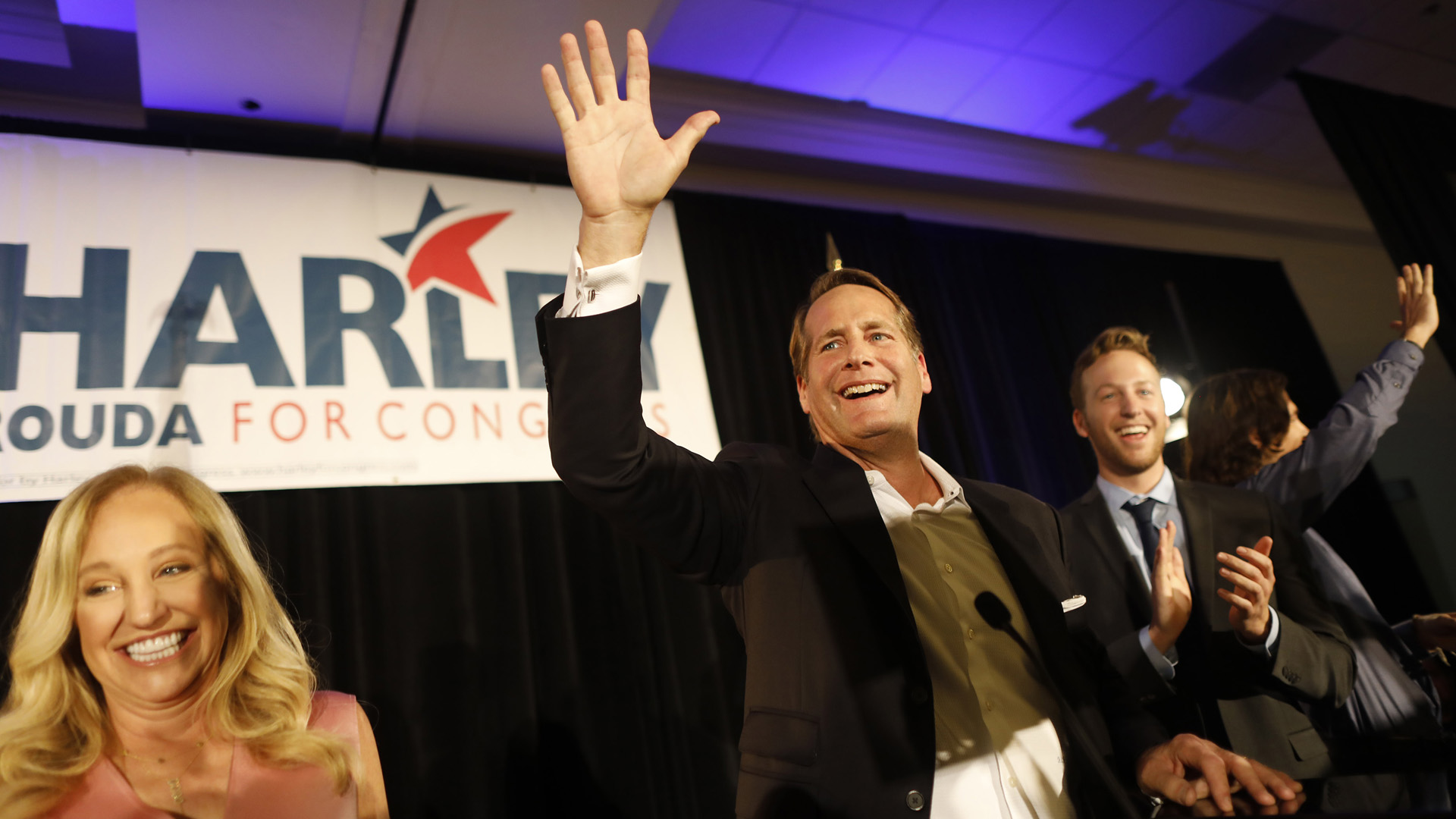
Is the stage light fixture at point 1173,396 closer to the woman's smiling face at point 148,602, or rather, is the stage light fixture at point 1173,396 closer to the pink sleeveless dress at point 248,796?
the pink sleeveless dress at point 248,796

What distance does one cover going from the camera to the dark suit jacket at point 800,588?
1.14 metres

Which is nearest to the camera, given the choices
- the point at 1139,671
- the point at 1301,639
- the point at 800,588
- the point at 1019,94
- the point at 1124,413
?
the point at 800,588

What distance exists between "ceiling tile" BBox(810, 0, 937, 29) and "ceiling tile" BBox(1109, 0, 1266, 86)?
1257 mm

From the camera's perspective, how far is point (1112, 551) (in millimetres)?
2467

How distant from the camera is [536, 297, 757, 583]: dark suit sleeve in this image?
1125 mm

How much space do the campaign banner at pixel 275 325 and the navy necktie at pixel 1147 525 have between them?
1.69 meters

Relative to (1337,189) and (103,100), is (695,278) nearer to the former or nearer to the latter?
(103,100)

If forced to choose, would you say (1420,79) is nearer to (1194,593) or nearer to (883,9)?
(883,9)

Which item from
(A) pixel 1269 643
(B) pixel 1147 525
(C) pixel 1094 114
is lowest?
(A) pixel 1269 643

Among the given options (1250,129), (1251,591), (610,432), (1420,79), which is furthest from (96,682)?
(1420,79)

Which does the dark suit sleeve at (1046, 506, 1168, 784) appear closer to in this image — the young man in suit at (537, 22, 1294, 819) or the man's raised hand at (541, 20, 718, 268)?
the young man in suit at (537, 22, 1294, 819)

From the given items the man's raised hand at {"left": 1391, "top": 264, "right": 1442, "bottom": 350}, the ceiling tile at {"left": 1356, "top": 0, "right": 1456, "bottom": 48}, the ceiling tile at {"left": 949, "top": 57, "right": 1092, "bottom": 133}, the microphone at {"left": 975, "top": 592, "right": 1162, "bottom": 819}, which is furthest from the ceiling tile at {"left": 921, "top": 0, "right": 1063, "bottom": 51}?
the microphone at {"left": 975, "top": 592, "right": 1162, "bottom": 819}

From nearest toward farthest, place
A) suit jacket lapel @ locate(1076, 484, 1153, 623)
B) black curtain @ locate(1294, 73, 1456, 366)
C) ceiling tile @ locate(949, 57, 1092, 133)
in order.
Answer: suit jacket lapel @ locate(1076, 484, 1153, 623)
black curtain @ locate(1294, 73, 1456, 366)
ceiling tile @ locate(949, 57, 1092, 133)

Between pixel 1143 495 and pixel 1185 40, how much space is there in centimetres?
316
